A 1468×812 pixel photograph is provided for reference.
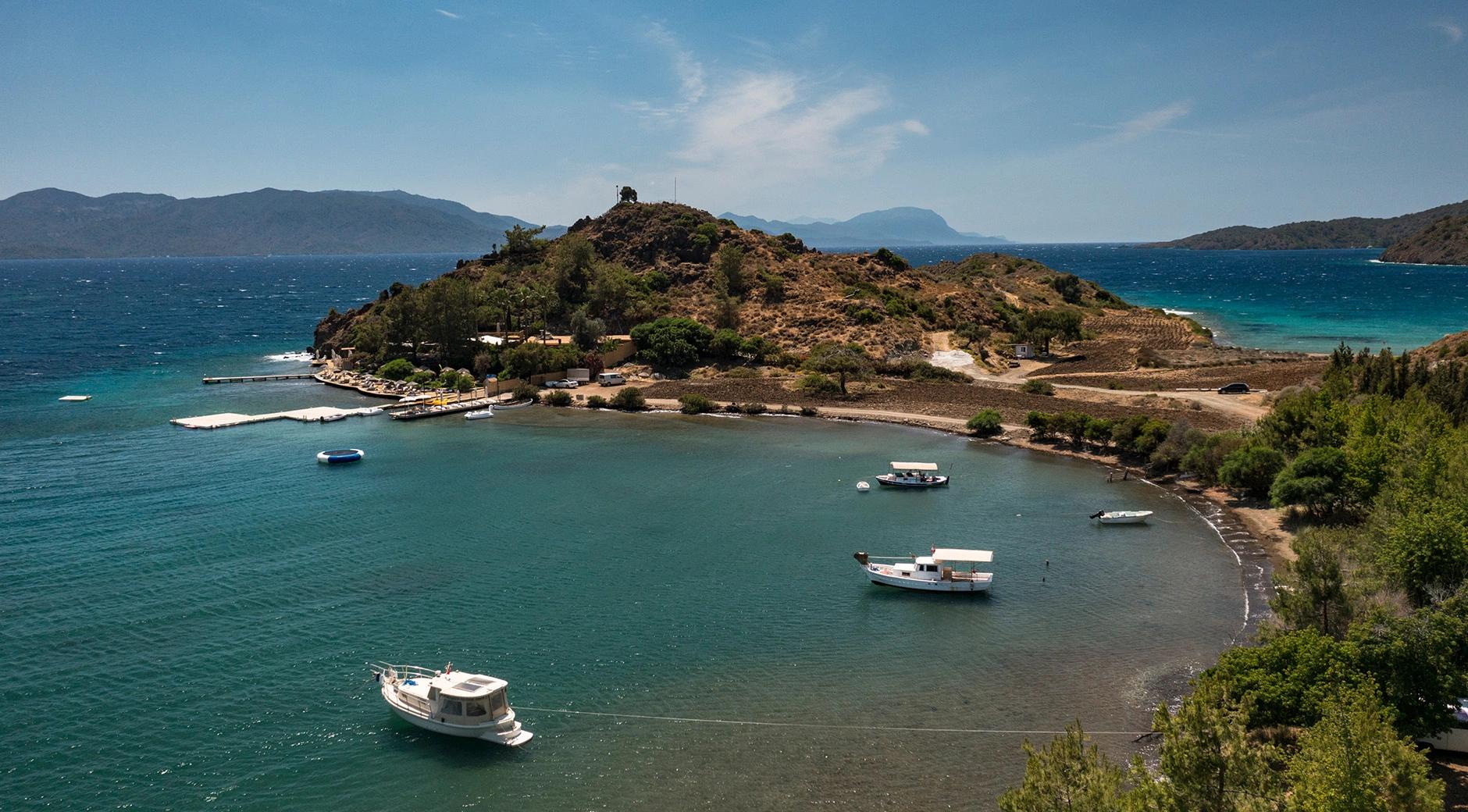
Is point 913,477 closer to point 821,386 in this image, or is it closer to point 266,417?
point 821,386

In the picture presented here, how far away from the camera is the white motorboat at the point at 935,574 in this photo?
3997 centimetres

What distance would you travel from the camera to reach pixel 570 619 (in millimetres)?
36469

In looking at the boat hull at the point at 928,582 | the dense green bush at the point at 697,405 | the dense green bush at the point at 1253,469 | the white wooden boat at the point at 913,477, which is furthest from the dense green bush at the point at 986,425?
the boat hull at the point at 928,582

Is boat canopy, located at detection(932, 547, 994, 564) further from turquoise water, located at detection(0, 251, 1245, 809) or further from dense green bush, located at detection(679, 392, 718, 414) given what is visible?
dense green bush, located at detection(679, 392, 718, 414)

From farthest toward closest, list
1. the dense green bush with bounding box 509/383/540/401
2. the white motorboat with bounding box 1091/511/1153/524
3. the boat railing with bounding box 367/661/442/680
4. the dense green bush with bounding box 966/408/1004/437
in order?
the dense green bush with bounding box 509/383/540/401 → the dense green bush with bounding box 966/408/1004/437 → the white motorboat with bounding box 1091/511/1153/524 → the boat railing with bounding box 367/661/442/680

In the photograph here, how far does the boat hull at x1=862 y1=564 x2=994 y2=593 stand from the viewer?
131 feet

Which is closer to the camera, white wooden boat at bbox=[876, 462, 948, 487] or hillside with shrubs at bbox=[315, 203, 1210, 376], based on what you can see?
white wooden boat at bbox=[876, 462, 948, 487]

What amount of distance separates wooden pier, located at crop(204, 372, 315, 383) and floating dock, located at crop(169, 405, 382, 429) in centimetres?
2182

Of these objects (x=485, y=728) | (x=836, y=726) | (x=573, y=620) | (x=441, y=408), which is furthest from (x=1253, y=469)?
(x=441, y=408)

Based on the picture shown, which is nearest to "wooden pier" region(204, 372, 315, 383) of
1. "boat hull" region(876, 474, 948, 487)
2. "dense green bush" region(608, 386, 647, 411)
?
"dense green bush" region(608, 386, 647, 411)

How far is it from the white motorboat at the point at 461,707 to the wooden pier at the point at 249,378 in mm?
84767

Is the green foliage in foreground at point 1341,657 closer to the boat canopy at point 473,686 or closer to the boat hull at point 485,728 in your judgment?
the boat hull at point 485,728

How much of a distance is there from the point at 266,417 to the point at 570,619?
56202mm

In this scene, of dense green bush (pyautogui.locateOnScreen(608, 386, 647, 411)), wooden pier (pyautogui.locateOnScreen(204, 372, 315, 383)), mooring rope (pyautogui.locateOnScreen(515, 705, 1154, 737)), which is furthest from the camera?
wooden pier (pyautogui.locateOnScreen(204, 372, 315, 383))
